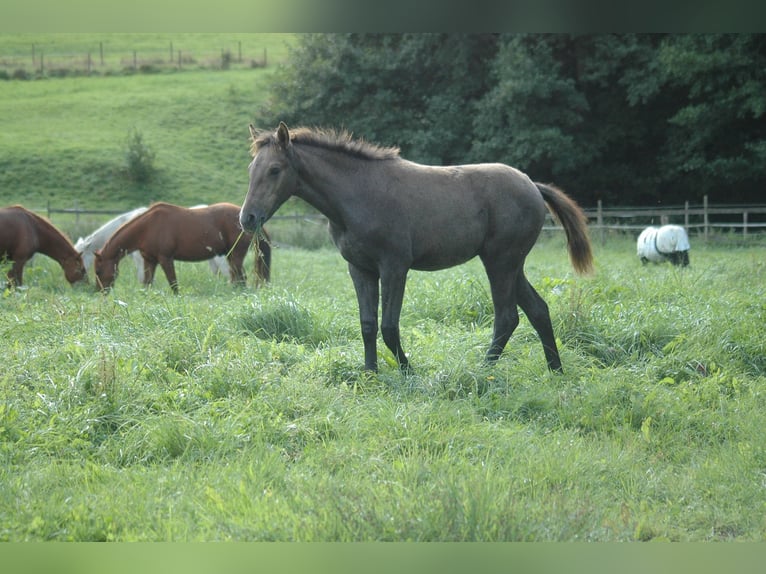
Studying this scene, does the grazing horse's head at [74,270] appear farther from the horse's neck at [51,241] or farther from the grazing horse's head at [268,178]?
the grazing horse's head at [268,178]

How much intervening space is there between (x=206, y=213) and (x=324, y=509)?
9430mm

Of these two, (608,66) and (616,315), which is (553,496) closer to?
(616,315)

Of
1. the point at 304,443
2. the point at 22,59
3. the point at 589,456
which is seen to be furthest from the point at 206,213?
the point at 22,59

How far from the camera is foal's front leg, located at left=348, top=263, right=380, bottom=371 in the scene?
6.09 metres

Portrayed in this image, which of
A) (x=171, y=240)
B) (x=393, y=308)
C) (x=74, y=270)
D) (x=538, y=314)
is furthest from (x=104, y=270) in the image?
(x=538, y=314)

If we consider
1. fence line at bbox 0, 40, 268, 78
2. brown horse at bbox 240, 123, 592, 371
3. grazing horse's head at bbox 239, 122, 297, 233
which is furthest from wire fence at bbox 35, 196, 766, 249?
grazing horse's head at bbox 239, 122, 297, 233

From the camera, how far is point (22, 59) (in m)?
22.8

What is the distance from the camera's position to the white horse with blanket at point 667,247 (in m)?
14.8

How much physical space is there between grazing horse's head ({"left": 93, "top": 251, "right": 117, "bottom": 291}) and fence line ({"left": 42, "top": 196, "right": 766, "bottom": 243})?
33.9 feet

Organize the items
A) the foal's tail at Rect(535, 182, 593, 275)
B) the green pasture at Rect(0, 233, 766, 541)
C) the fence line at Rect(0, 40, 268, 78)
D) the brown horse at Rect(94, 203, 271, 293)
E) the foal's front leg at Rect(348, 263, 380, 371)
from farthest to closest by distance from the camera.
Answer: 1. the fence line at Rect(0, 40, 268, 78)
2. the brown horse at Rect(94, 203, 271, 293)
3. the foal's tail at Rect(535, 182, 593, 275)
4. the foal's front leg at Rect(348, 263, 380, 371)
5. the green pasture at Rect(0, 233, 766, 541)

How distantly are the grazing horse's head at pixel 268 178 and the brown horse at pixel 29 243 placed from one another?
693cm

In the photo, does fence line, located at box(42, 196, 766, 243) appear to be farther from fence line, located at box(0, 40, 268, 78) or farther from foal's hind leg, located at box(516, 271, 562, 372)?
foal's hind leg, located at box(516, 271, 562, 372)

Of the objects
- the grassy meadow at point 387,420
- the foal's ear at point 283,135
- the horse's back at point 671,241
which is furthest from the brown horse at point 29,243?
the horse's back at point 671,241

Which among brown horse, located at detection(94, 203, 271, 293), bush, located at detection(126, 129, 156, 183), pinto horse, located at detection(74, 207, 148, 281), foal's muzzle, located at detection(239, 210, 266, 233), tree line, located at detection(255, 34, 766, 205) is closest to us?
foal's muzzle, located at detection(239, 210, 266, 233)
